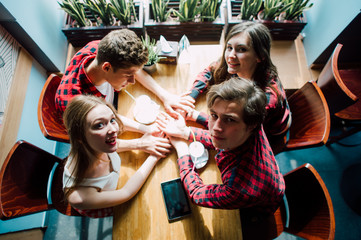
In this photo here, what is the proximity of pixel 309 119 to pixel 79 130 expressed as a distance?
143 centimetres

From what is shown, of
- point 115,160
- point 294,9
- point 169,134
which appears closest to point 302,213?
point 169,134

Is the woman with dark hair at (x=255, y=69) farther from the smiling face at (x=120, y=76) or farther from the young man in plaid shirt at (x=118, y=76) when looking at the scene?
the smiling face at (x=120, y=76)

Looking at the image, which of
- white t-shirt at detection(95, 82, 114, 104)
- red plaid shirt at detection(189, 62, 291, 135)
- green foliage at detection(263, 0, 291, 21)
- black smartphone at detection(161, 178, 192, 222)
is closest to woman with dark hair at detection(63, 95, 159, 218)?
black smartphone at detection(161, 178, 192, 222)

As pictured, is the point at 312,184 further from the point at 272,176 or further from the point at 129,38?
the point at 129,38

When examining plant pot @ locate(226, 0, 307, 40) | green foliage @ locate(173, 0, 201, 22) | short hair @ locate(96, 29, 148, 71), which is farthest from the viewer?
plant pot @ locate(226, 0, 307, 40)

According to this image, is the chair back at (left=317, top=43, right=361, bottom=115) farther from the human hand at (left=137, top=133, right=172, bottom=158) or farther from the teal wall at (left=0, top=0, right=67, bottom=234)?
the teal wall at (left=0, top=0, right=67, bottom=234)

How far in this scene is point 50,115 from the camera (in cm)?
137

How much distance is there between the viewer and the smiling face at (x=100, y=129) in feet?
3.23

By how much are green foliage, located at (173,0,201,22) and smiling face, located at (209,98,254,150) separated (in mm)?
1266

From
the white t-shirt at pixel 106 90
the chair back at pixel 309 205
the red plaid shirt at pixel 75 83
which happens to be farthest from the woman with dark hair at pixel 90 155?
the chair back at pixel 309 205

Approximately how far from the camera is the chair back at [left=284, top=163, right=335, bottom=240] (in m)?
1.01

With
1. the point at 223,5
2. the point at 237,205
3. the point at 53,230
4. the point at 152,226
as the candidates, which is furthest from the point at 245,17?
the point at 53,230

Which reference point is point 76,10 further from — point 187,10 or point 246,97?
point 246,97

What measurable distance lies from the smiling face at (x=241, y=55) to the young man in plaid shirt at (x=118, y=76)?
0.39m
